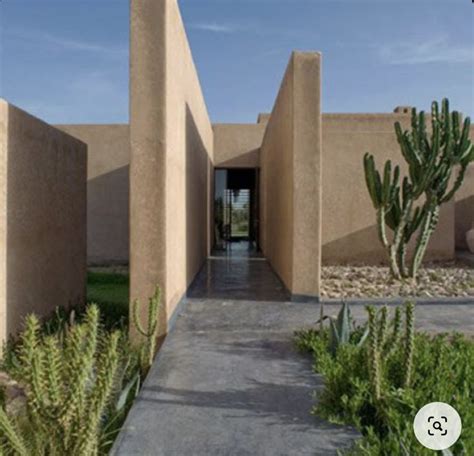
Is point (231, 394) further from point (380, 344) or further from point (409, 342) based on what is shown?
point (409, 342)

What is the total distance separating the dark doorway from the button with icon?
40.9 feet

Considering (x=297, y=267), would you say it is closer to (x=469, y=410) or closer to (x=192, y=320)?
(x=192, y=320)

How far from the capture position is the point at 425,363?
379 centimetres

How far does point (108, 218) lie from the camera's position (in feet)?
47.0

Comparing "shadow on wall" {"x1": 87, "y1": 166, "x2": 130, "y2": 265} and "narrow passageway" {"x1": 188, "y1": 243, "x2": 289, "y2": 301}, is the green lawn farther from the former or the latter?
"shadow on wall" {"x1": 87, "y1": 166, "x2": 130, "y2": 265}

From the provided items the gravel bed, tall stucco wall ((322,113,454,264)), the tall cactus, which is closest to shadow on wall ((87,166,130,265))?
tall stucco wall ((322,113,454,264))

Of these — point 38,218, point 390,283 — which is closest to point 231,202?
point 390,283

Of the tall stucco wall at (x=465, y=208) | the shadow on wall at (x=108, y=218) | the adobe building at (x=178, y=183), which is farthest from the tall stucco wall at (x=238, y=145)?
the tall stucco wall at (x=465, y=208)

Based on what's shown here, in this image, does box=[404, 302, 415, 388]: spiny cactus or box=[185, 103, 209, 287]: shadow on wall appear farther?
box=[185, 103, 209, 287]: shadow on wall

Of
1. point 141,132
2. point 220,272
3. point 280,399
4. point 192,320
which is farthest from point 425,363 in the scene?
point 220,272

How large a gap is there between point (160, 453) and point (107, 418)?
2.72 ft

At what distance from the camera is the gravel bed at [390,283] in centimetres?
768

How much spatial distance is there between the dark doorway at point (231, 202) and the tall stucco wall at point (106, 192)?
9.74 ft

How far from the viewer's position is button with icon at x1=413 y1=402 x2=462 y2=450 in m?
2.63
